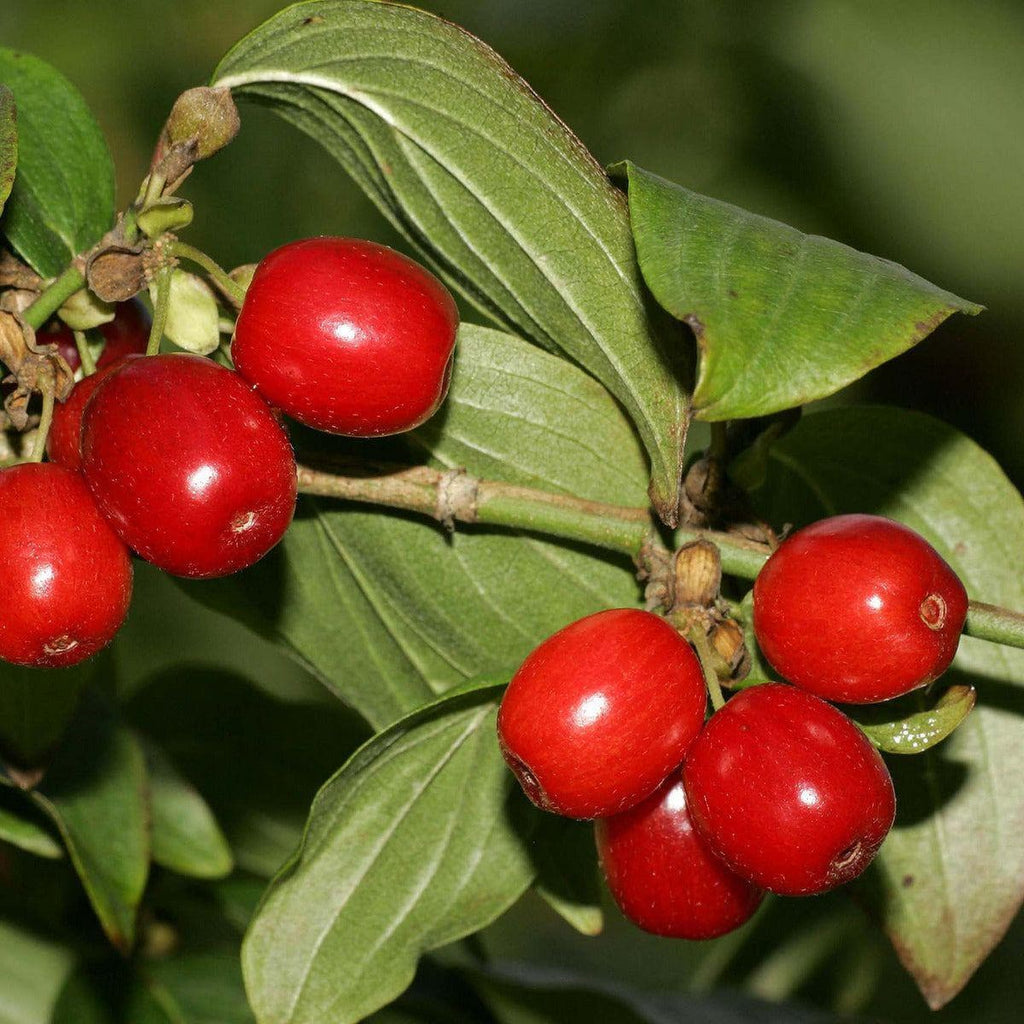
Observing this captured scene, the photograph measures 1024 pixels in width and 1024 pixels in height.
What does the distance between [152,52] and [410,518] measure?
8.88 ft

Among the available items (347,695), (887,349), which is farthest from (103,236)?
(887,349)

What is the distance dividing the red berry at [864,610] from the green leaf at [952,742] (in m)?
0.43

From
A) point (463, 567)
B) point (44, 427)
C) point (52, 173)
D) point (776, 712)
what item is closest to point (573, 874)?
point (463, 567)

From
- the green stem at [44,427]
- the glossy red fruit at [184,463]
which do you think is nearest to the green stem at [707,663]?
the glossy red fruit at [184,463]

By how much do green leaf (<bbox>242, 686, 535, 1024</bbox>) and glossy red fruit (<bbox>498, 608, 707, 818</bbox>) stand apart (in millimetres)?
163

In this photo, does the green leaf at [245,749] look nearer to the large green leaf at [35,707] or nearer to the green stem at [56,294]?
the large green leaf at [35,707]

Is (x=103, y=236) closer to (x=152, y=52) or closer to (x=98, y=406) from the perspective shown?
(x=98, y=406)

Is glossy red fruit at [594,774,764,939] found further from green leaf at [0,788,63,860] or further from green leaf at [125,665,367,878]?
green leaf at [125,665,367,878]

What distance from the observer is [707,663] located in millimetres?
1495

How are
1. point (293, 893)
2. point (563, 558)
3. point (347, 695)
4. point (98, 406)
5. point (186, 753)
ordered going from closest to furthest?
point (98, 406)
point (293, 893)
point (563, 558)
point (347, 695)
point (186, 753)

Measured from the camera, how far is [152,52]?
3.95 meters

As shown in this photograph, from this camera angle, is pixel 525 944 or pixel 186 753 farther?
pixel 525 944

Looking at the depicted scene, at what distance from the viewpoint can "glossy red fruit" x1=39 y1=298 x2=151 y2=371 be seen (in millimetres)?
1621

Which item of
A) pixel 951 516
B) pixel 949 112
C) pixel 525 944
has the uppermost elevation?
pixel 951 516
